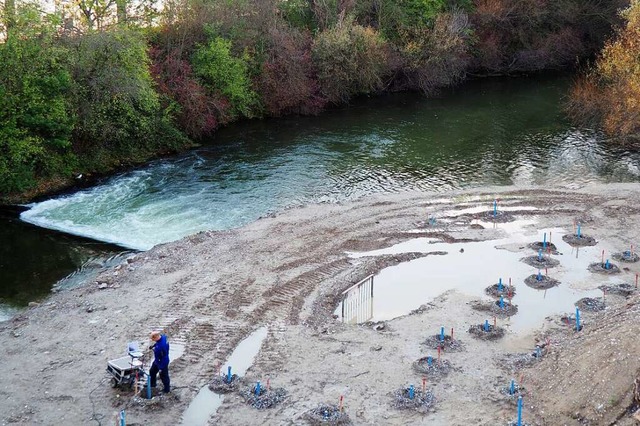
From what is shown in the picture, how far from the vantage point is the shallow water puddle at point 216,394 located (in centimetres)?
1855

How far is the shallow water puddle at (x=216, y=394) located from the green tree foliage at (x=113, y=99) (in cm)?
2255

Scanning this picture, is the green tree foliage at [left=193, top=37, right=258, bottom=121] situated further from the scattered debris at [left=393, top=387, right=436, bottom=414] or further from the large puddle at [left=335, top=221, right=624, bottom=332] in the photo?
the scattered debris at [left=393, top=387, right=436, bottom=414]

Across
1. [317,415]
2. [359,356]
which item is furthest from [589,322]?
[317,415]

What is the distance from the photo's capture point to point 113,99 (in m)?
41.2

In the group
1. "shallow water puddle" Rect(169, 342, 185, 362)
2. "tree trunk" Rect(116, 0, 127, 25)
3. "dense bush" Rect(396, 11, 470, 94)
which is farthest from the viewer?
"dense bush" Rect(396, 11, 470, 94)

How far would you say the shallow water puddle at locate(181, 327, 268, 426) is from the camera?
1855 centimetres

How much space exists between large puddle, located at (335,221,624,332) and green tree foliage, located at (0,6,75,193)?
18829 mm

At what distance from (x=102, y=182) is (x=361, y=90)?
90.8 ft

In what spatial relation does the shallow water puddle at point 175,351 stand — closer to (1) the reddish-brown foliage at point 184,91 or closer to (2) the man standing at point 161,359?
(2) the man standing at point 161,359

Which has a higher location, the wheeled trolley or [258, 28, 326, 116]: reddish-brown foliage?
[258, 28, 326, 116]: reddish-brown foliage

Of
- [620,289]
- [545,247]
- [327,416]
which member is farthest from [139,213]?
[620,289]

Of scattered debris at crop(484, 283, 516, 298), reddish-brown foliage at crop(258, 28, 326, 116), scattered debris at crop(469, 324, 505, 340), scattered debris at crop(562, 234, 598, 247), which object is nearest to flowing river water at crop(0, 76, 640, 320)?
reddish-brown foliage at crop(258, 28, 326, 116)

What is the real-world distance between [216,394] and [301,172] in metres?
23.9

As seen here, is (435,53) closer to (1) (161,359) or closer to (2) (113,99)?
(2) (113,99)
